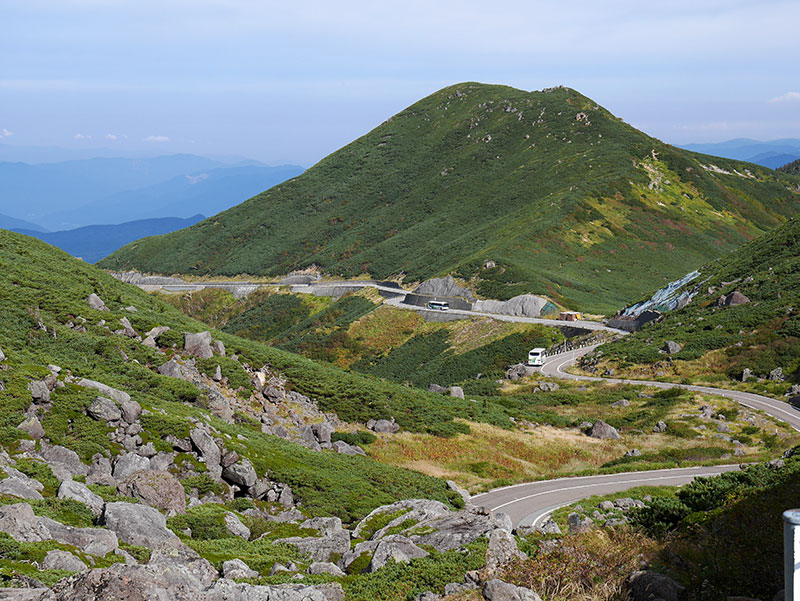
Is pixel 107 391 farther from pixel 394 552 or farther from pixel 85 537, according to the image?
pixel 394 552

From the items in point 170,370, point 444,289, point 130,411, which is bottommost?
point 130,411

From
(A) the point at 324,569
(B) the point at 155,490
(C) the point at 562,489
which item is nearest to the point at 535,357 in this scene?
(C) the point at 562,489

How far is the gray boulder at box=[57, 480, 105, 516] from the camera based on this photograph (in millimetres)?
18562

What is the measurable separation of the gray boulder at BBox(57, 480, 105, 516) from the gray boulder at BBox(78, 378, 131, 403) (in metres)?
8.14

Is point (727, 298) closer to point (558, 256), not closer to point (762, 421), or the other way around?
point (762, 421)

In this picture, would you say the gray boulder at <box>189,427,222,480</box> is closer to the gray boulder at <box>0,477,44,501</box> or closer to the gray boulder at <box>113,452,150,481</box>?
the gray boulder at <box>113,452,150,481</box>

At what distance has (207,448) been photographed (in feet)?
85.4

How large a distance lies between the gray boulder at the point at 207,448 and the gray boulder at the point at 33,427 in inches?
210

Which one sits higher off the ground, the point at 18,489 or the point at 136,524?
the point at 18,489

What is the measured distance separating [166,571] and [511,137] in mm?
192280

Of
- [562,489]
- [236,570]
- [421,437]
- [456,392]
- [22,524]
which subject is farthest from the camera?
[456,392]

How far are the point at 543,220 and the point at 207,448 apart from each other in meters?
106

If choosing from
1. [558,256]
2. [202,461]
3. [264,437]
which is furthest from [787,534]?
[558,256]

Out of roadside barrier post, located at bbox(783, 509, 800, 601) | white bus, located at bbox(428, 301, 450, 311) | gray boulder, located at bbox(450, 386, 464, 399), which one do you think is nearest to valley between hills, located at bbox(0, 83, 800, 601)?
gray boulder, located at bbox(450, 386, 464, 399)
